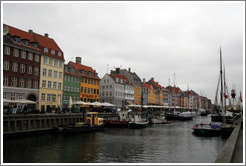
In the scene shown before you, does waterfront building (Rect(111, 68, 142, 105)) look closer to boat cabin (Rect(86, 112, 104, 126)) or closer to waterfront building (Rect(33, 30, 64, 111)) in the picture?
waterfront building (Rect(33, 30, 64, 111))

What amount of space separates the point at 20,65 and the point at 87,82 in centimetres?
2569

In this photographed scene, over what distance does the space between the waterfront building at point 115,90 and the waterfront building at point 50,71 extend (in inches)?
1191

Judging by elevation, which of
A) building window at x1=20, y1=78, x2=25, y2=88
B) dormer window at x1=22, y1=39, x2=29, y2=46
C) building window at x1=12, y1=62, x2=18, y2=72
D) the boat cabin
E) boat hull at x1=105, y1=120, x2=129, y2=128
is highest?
dormer window at x1=22, y1=39, x2=29, y2=46

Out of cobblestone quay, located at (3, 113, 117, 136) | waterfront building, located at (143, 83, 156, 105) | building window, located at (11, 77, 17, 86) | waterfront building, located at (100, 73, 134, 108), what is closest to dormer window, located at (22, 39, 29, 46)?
building window, located at (11, 77, 17, 86)

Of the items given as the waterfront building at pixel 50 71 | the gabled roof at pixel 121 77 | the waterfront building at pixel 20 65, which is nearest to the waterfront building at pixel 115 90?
the gabled roof at pixel 121 77

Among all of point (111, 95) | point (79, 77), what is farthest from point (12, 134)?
point (111, 95)

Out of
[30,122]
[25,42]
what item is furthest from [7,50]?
[30,122]

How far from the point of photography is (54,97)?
2240 inches

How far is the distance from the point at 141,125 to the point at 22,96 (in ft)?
80.5

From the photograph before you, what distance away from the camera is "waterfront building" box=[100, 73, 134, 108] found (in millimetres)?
87250

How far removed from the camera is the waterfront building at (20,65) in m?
44.8

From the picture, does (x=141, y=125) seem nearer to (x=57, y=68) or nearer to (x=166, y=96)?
(x=57, y=68)

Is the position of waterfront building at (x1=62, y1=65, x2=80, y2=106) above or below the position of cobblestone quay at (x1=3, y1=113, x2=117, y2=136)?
above

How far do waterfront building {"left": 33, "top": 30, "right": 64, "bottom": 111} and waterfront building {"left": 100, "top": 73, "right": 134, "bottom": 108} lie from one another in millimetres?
30264
